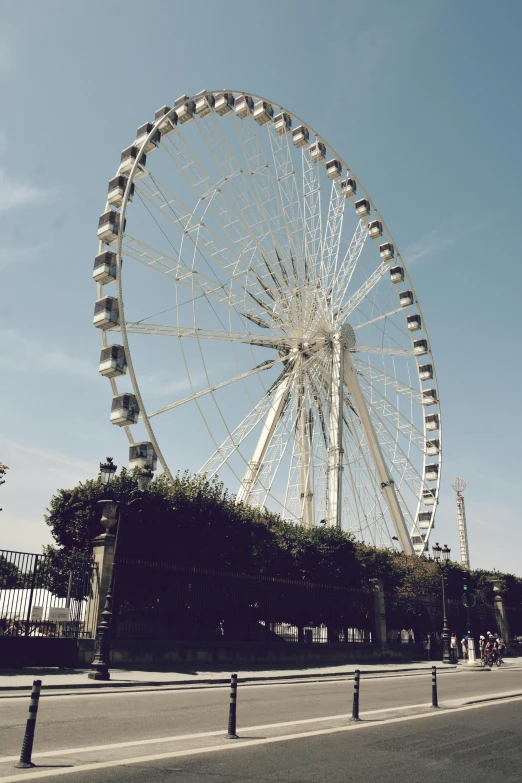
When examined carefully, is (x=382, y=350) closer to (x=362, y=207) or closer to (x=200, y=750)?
(x=362, y=207)

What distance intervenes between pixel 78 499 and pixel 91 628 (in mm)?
7977

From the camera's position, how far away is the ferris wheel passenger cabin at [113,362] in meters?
27.0

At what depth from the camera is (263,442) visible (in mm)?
33719

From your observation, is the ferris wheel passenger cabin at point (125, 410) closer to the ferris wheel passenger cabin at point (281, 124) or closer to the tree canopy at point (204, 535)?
the tree canopy at point (204, 535)

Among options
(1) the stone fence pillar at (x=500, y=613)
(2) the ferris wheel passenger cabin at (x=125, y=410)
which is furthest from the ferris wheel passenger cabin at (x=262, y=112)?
(1) the stone fence pillar at (x=500, y=613)

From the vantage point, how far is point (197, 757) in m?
7.20

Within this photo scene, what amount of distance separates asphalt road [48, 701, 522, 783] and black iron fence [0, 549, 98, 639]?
1125 cm

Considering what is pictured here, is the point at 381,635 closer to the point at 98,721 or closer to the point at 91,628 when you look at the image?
the point at 91,628

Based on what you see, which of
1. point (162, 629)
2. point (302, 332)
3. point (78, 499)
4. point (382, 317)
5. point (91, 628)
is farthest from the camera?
point (382, 317)

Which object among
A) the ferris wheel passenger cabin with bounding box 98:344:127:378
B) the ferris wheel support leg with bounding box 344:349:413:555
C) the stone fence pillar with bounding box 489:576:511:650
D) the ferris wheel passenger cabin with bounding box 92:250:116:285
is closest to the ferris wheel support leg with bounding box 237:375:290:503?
the ferris wheel support leg with bounding box 344:349:413:555

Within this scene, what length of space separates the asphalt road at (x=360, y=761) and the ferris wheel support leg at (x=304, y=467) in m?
25.1

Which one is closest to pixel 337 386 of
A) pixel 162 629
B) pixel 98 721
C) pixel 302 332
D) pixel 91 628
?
pixel 302 332

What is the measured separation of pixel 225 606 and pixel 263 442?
10987 mm

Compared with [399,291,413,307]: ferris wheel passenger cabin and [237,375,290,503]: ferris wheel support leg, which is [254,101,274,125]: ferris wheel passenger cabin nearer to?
[237,375,290,503]: ferris wheel support leg
